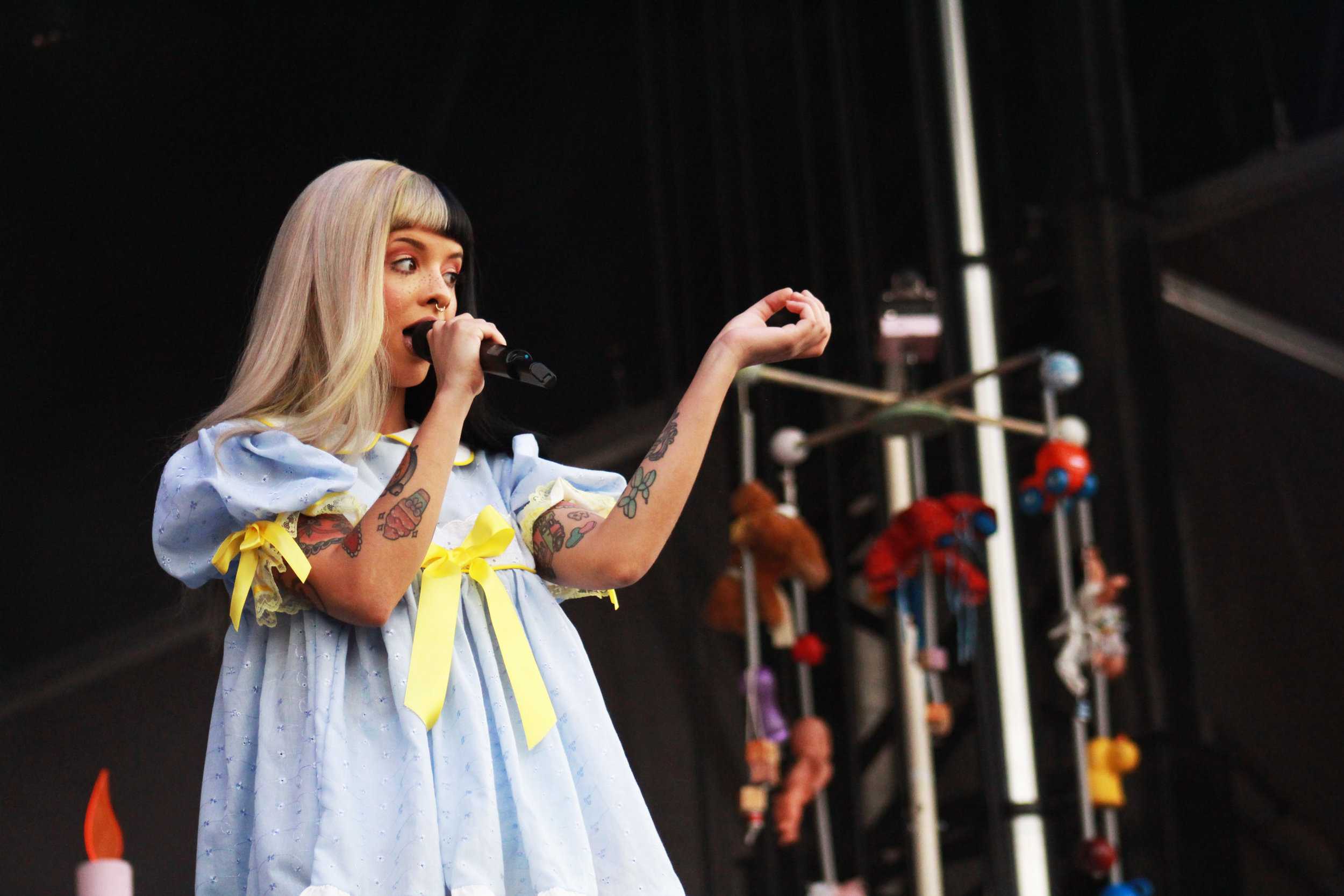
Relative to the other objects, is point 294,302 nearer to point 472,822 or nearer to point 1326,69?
point 472,822

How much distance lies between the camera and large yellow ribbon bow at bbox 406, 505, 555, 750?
3.70ft

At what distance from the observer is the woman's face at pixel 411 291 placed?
129 cm

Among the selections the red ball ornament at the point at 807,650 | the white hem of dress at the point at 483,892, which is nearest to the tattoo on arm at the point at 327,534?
the white hem of dress at the point at 483,892

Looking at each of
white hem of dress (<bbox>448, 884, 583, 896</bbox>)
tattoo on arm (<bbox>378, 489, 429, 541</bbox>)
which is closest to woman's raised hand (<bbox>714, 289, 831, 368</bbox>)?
tattoo on arm (<bbox>378, 489, 429, 541</bbox>)

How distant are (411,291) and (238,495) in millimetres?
233

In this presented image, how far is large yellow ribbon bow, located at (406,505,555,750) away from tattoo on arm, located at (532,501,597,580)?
40 millimetres

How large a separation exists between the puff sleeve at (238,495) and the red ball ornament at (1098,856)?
158 centimetres

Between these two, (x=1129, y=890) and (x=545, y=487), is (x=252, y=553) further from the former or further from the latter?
(x=1129, y=890)

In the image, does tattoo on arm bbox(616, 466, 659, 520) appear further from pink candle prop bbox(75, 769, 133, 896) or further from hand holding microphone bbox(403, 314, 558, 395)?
pink candle prop bbox(75, 769, 133, 896)

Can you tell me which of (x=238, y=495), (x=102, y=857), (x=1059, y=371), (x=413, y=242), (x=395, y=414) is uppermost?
(x=1059, y=371)

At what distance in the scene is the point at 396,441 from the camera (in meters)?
1.29

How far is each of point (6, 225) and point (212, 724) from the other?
1054 millimetres

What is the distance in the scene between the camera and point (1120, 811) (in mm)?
2869

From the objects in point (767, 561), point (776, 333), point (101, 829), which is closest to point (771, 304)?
point (776, 333)
